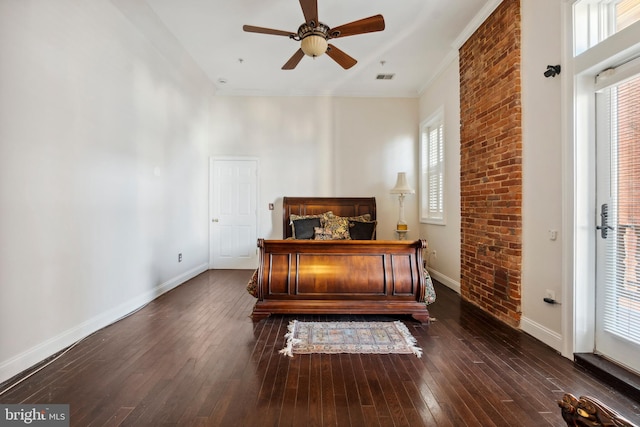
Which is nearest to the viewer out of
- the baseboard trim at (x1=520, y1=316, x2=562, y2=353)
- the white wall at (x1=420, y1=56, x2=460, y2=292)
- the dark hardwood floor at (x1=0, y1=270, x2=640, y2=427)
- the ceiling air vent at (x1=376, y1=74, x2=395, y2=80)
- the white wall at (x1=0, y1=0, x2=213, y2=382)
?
the dark hardwood floor at (x1=0, y1=270, x2=640, y2=427)

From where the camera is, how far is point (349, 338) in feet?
8.36

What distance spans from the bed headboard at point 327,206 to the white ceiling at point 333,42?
202 centimetres

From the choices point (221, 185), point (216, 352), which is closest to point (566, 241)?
point (216, 352)

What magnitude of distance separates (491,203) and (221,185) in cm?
441

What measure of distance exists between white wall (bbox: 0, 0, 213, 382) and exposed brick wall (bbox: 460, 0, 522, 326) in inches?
157

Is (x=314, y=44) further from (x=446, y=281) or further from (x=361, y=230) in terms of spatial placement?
(x=446, y=281)

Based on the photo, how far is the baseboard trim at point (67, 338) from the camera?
76.3 inches

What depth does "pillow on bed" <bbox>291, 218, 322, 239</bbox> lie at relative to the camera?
4.66 m

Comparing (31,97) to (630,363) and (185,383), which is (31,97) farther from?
(630,363)

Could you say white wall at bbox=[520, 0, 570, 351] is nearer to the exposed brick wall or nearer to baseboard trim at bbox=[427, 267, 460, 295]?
the exposed brick wall

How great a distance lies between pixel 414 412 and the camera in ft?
5.31

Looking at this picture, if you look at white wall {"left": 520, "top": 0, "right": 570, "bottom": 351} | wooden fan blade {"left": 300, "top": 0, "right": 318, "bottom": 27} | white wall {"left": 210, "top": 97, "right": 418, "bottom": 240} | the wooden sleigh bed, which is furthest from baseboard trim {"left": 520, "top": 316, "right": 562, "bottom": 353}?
wooden fan blade {"left": 300, "top": 0, "right": 318, "bottom": 27}

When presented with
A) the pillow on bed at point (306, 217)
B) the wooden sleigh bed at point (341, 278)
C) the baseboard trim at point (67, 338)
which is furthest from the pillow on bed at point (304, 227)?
the baseboard trim at point (67, 338)

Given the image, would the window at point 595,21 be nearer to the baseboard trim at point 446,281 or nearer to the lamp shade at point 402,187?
the baseboard trim at point 446,281
